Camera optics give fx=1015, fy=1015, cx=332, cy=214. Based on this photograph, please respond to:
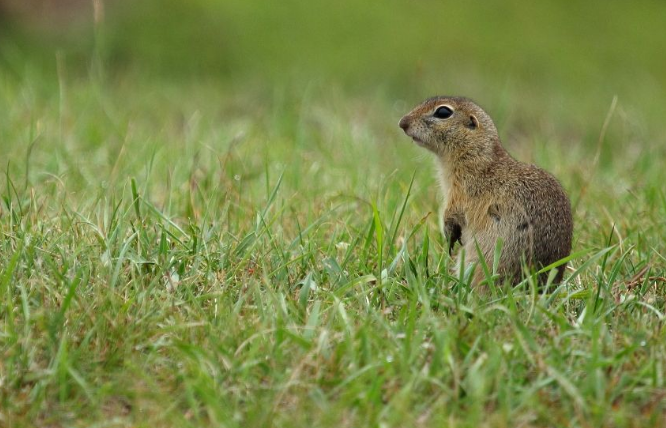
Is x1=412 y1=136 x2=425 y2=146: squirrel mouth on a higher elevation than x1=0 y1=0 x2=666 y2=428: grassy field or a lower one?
higher

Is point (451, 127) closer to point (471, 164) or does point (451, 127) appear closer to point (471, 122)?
point (471, 122)

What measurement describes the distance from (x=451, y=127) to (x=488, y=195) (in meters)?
0.47

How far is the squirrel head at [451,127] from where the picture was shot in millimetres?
4438

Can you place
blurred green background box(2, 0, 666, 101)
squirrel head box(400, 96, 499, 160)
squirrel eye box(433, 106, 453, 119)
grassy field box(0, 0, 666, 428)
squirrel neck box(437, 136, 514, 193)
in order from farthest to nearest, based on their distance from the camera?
blurred green background box(2, 0, 666, 101)
squirrel eye box(433, 106, 453, 119)
squirrel head box(400, 96, 499, 160)
squirrel neck box(437, 136, 514, 193)
grassy field box(0, 0, 666, 428)

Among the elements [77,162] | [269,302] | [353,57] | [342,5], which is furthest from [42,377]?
[342,5]

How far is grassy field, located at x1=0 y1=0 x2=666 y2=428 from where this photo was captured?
9.44 feet

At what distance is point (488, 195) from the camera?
4.16 metres

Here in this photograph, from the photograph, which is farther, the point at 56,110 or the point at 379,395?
the point at 56,110

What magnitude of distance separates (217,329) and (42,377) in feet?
1.82

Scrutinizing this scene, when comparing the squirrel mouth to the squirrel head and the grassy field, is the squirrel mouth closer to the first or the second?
the squirrel head

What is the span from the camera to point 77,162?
5.47m

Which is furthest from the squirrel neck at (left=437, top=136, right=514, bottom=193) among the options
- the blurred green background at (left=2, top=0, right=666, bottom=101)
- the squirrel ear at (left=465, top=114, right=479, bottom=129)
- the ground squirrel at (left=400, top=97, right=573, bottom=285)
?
the blurred green background at (left=2, top=0, right=666, bottom=101)

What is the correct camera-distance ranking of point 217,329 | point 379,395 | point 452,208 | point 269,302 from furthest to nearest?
point 452,208 → point 269,302 → point 217,329 → point 379,395

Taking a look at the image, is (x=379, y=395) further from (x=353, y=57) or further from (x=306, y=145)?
(x=353, y=57)
